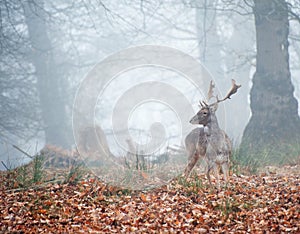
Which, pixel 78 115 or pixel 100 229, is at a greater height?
pixel 78 115

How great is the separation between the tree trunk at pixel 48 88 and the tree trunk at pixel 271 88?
13.7m

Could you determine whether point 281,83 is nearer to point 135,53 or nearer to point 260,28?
point 260,28

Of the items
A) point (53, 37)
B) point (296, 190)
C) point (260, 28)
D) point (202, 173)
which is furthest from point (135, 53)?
point (296, 190)

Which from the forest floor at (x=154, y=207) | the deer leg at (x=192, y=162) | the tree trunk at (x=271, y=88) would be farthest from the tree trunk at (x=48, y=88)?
the deer leg at (x=192, y=162)

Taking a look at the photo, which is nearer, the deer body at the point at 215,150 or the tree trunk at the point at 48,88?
the deer body at the point at 215,150

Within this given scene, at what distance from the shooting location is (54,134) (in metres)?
23.7

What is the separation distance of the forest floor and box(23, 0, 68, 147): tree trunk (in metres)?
17.1

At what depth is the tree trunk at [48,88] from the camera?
2364 cm

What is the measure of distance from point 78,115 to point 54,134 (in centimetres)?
600

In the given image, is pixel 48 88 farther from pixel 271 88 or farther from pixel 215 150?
pixel 215 150

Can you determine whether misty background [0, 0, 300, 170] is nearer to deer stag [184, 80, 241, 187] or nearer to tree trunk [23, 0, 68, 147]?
tree trunk [23, 0, 68, 147]

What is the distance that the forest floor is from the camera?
5.12 m

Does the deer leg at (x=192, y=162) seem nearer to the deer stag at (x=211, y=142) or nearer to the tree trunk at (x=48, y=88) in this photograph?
the deer stag at (x=211, y=142)

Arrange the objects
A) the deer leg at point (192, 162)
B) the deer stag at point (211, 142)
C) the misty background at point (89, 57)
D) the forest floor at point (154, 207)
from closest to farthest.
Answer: the forest floor at point (154, 207) → the deer stag at point (211, 142) → the deer leg at point (192, 162) → the misty background at point (89, 57)
